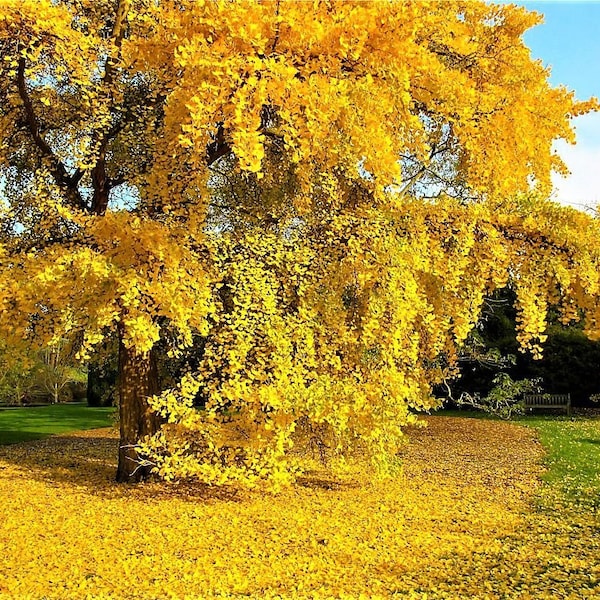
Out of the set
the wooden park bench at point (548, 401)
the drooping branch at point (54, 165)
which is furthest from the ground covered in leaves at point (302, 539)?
the wooden park bench at point (548, 401)

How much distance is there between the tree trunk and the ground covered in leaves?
1.52 feet

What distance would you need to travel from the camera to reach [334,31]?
24.2ft

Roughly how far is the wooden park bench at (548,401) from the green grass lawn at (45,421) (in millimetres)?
12978

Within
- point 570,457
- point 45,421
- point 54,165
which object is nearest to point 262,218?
point 54,165

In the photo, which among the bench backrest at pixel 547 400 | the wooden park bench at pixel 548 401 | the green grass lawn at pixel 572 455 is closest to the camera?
the green grass lawn at pixel 572 455

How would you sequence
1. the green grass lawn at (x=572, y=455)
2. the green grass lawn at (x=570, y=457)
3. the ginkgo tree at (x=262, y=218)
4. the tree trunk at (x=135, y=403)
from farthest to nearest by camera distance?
the green grass lawn at (x=572, y=455) < the tree trunk at (x=135, y=403) < the green grass lawn at (x=570, y=457) < the ginkgo tree at (x=262, y=218)

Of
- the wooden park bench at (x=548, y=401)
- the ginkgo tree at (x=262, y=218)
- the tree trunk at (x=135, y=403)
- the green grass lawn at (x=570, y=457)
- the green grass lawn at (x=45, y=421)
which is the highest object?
the ginkgo tree at (x=262, y=218)

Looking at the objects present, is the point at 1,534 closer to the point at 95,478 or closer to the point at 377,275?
the point at 95,478

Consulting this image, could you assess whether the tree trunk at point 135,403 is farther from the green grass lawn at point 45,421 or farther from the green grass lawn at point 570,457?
the green grass lawn at point 45,421

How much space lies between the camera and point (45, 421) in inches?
790

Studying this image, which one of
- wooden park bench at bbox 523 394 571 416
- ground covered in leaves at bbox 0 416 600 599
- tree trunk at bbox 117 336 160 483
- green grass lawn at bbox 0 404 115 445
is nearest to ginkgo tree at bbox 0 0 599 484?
tree trunk at bbox 117 336 160 483

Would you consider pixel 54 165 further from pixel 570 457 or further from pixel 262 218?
pixel 570 457

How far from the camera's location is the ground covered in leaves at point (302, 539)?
201 inches

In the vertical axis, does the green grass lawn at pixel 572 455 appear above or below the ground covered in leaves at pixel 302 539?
below
